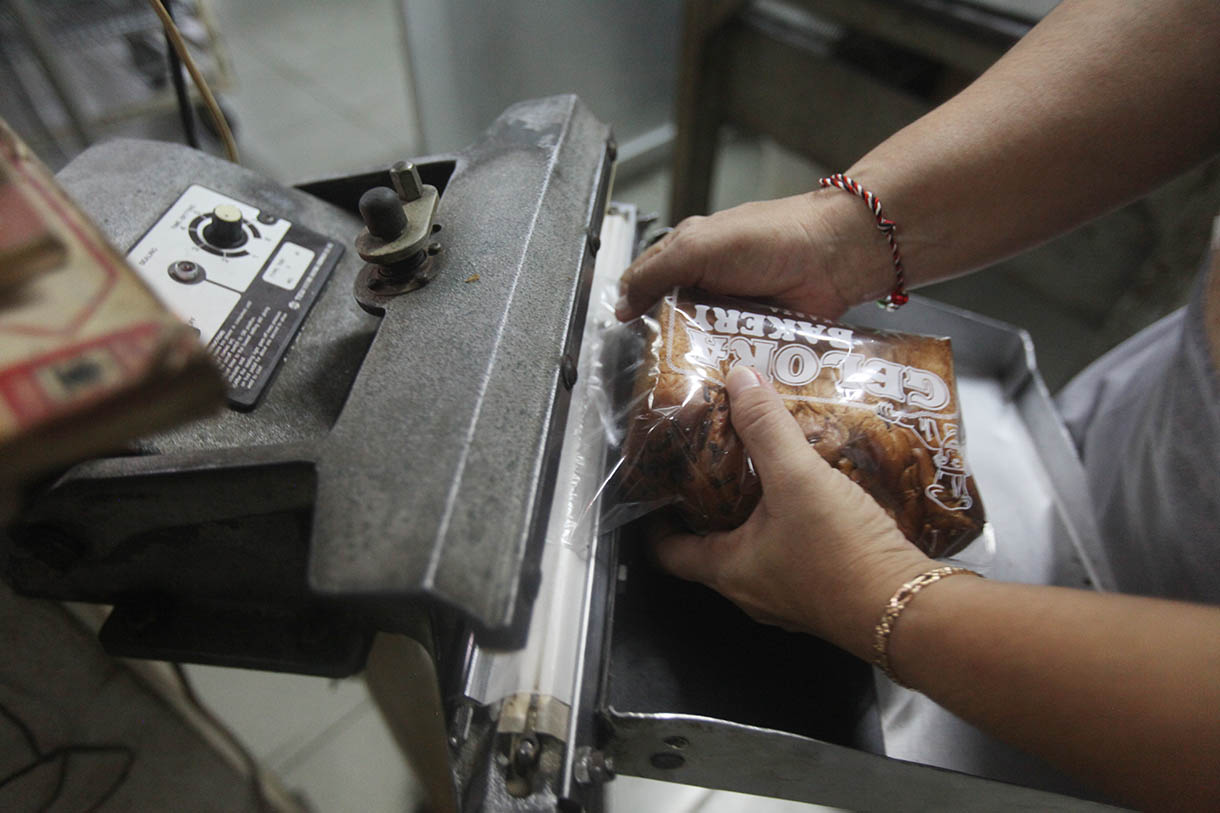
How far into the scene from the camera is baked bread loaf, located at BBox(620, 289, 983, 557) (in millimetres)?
577

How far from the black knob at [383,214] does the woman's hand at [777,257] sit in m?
0.25

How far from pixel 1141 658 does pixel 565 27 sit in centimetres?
201

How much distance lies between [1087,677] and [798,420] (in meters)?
0.26

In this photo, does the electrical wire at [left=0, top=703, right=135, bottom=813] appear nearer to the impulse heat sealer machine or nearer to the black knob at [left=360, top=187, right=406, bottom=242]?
the impulse heat sealer machine

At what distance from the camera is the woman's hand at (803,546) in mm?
510

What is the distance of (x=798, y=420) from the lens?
1.90ft

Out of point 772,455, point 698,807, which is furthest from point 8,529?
point 698,807

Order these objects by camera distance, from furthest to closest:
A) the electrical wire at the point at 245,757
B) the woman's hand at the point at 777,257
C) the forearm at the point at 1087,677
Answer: the electrical wire at the point at 245,757
the woman's hand at the point at 777,257
the forearm at the point at 1087,677

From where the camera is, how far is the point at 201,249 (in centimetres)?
57

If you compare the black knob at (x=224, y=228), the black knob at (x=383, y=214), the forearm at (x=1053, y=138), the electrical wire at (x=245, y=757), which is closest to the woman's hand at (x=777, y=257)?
the forearm at (x=1053, y=138)

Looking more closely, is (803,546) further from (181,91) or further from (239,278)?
(181,91)

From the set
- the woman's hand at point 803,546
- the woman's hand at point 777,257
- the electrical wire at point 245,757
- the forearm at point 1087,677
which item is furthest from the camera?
the electrical wire at point 245,757

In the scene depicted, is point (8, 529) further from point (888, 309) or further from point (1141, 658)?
point (888, 309)

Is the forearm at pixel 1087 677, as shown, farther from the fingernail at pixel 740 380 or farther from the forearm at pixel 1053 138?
the forearm at pixel 1053 138
